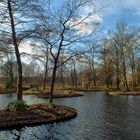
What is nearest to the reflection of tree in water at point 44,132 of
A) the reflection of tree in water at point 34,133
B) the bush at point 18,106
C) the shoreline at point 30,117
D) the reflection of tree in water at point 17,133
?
the reflection of tree in water at point 34,133

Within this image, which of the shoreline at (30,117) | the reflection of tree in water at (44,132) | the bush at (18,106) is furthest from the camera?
the bush at (18,106)

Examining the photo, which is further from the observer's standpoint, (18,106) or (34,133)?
(18,106)

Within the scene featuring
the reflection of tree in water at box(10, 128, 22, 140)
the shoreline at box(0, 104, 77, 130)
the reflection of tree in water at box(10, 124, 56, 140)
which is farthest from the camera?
the shoreline at box(0, 104, 77, 130)

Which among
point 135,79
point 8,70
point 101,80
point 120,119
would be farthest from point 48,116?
point 101,80

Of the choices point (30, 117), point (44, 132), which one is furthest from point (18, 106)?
point (44, 132)

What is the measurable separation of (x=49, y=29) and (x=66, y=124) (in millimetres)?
9312

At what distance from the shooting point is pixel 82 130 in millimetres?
21875

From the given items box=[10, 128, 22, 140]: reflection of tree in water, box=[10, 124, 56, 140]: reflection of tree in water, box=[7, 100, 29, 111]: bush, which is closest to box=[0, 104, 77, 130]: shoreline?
box=[7, 100, 29, 111]: bush

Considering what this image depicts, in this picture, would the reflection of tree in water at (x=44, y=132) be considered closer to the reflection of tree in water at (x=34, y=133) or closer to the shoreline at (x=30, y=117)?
the reflection of tree in water at (x=34, y=133)

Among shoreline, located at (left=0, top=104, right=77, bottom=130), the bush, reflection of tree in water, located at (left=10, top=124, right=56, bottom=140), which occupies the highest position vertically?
the bush

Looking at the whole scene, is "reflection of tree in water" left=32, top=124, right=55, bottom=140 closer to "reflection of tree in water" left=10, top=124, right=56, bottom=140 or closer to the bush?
"reflection of tree in water" left=10, top=124, right=56, bottom=140

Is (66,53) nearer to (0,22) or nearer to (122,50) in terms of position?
(0,22)

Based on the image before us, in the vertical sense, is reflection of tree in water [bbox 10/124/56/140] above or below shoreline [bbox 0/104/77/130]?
below

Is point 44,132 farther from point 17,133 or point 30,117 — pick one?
point 30,117
